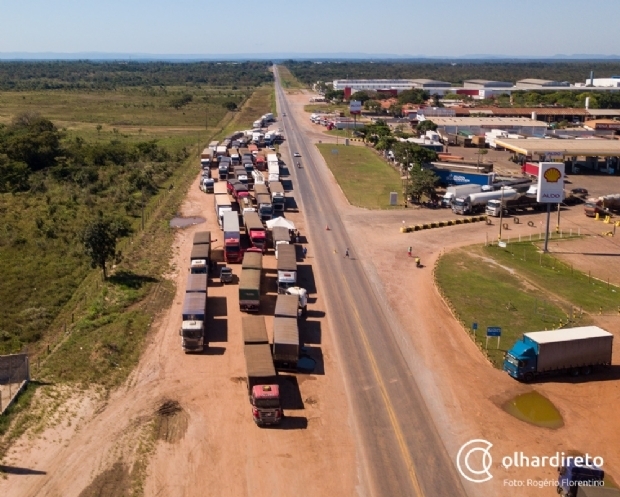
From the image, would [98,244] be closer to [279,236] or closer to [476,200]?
[279,236]

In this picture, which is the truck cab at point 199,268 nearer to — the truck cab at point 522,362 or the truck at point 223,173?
the truck cab at point 522,362

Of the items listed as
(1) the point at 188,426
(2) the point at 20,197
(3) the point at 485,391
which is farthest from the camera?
(2) the point at 20,197

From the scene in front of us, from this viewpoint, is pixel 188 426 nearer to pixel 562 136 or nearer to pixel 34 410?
pixel 34 410

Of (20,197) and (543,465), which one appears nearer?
(543,465)

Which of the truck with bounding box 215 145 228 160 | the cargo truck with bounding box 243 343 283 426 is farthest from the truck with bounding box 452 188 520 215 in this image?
the cargo truck with bounding box 243 343 283 426

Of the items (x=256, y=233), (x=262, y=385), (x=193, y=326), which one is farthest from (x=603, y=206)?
(x=262, y=385)

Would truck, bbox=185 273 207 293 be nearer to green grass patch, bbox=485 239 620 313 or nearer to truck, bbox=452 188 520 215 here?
green grass patch, bbox=485 239 620 313

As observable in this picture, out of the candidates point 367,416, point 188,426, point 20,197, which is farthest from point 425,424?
point 20,197
